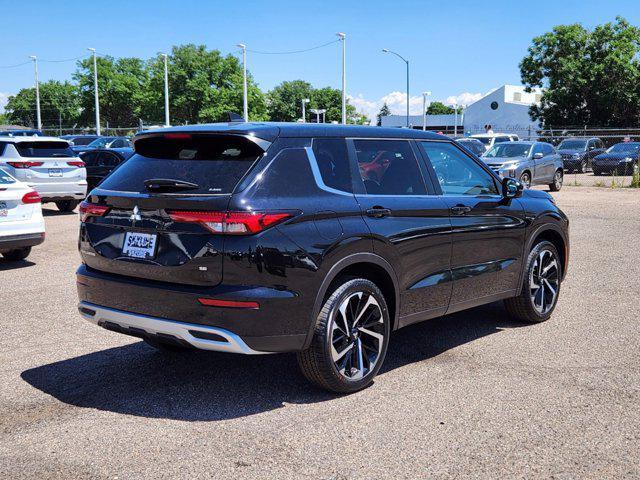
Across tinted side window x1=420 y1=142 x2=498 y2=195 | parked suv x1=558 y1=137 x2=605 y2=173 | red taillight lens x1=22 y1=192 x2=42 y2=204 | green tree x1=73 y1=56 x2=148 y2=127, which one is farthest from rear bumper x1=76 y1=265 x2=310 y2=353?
green tree x1=73 y1=56 x2=148 y2=127

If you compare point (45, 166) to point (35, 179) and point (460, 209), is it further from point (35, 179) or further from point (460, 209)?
point (460, 209)

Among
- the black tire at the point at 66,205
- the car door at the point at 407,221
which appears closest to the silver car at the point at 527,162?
the black tire at the point at 66,205

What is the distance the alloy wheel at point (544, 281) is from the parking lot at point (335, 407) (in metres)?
0.20

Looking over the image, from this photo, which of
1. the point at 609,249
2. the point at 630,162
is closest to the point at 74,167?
the point at 609,249

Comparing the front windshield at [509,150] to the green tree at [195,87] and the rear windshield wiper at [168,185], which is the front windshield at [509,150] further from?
the green tree at [195,87]

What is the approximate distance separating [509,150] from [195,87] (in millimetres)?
62189

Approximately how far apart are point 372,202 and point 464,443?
171 centimetres

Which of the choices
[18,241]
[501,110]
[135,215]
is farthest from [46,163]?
[501,110]

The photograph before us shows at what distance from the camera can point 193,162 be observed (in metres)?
4.50

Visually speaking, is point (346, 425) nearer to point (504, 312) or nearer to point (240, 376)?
point (240, 376)

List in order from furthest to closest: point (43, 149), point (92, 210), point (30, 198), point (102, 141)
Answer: point (102, 141) → point (43, 149) → point (30, 198) → point (92, 210)

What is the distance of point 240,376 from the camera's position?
5172 mm

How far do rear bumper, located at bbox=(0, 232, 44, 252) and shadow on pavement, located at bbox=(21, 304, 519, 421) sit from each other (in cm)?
454

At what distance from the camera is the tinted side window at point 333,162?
4.69m
